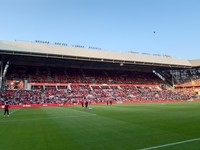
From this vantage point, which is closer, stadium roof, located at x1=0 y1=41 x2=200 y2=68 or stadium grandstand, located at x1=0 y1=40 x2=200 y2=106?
stadium roof, located at x1=0 y1=41 x2=200 y2=68

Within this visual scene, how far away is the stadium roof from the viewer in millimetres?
54781

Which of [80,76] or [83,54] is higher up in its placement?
[83,54]

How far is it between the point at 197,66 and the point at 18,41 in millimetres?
66328

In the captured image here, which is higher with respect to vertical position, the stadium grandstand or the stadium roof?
the stadium roof

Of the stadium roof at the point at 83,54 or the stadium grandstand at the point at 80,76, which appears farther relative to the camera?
the stadium grandstand at the point at 80,76

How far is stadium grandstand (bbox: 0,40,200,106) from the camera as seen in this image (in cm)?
5540

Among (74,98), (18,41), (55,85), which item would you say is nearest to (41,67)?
(55,85)

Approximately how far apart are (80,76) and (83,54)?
13.0 metres

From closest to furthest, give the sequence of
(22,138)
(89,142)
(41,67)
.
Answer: (89,142) → (22,138) → (41,67)

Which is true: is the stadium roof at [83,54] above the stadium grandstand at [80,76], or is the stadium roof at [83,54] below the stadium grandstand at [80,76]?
above

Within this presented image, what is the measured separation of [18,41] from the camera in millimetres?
56719

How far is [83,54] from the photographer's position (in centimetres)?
6288

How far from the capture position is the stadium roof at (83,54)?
54.8 m

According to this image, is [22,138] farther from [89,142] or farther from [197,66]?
[197,66]
